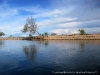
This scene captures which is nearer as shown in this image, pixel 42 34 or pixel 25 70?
pixel 25 70

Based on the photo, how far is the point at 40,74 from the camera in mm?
13266

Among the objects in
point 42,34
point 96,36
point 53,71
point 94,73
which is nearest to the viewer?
point 94,73

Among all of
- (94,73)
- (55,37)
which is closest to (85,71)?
(94,73)

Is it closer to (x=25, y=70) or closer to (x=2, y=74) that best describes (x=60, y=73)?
(x=25, y=70)

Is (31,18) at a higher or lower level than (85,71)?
higher

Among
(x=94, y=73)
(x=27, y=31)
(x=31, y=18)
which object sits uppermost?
(x=31, y=18)

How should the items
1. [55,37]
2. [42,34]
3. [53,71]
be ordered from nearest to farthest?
1. [53,71]
2. [55,37]
3. [42,34]

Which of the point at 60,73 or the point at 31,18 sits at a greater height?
the point at 31,18

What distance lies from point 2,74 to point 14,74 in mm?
1162

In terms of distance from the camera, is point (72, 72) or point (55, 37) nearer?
point (72, 72)

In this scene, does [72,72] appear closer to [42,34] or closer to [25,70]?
[25,70]

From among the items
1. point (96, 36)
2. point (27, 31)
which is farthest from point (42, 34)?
point (96, 36)

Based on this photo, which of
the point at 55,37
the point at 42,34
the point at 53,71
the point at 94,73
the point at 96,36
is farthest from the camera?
the point at 42,34

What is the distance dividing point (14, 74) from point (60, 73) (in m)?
→ 4.36
